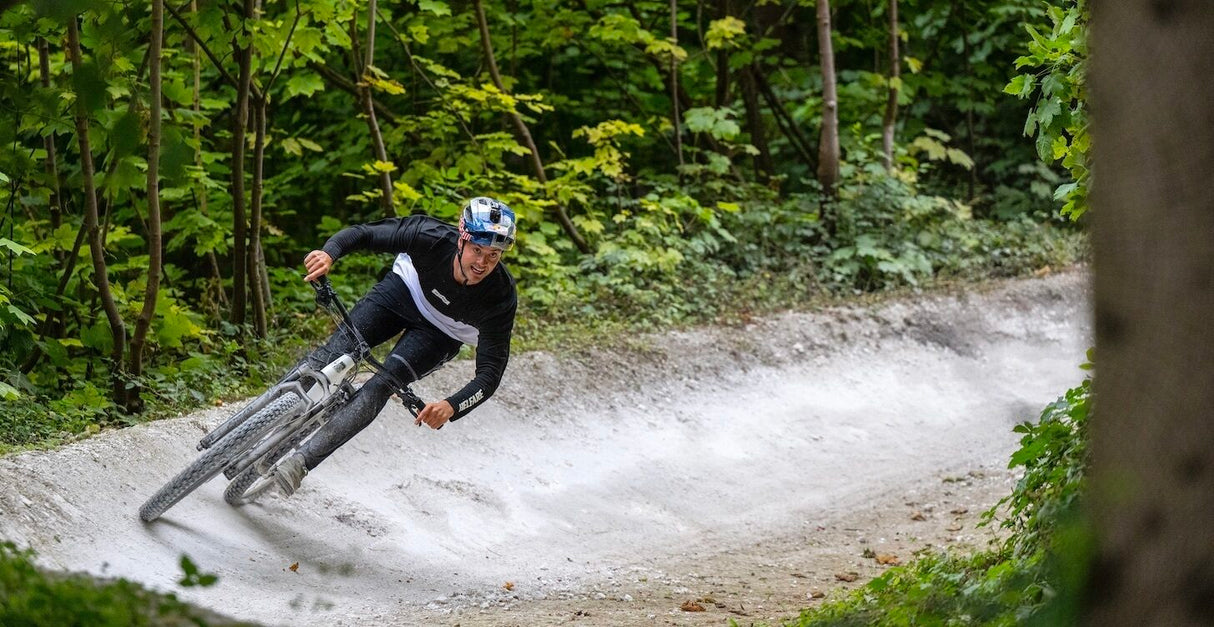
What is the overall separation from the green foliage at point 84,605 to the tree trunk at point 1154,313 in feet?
7.73

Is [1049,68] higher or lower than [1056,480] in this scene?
higher

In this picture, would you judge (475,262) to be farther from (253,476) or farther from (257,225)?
(257,225)

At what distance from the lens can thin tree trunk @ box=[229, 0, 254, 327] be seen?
9133mm

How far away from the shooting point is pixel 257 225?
31.8 feet

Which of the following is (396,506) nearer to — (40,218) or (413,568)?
(413,568)

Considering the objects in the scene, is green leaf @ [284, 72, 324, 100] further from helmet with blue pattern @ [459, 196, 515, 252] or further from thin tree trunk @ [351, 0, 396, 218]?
helmet with blue pattern @ [459, 196, 515, 252]

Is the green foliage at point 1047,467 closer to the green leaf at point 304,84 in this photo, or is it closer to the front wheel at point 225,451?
the front wheel at point 225,451

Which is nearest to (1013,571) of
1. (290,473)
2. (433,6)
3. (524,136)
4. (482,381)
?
(482,381)

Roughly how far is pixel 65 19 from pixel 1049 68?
186 inches

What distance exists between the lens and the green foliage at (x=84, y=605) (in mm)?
3098

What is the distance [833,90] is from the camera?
14.4 meters

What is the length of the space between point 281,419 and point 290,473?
0.29m

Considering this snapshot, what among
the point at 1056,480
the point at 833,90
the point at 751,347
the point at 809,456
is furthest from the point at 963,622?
the point at 833,90

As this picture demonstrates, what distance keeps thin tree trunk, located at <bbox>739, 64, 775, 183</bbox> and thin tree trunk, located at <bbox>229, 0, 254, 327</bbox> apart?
836 centimetres
